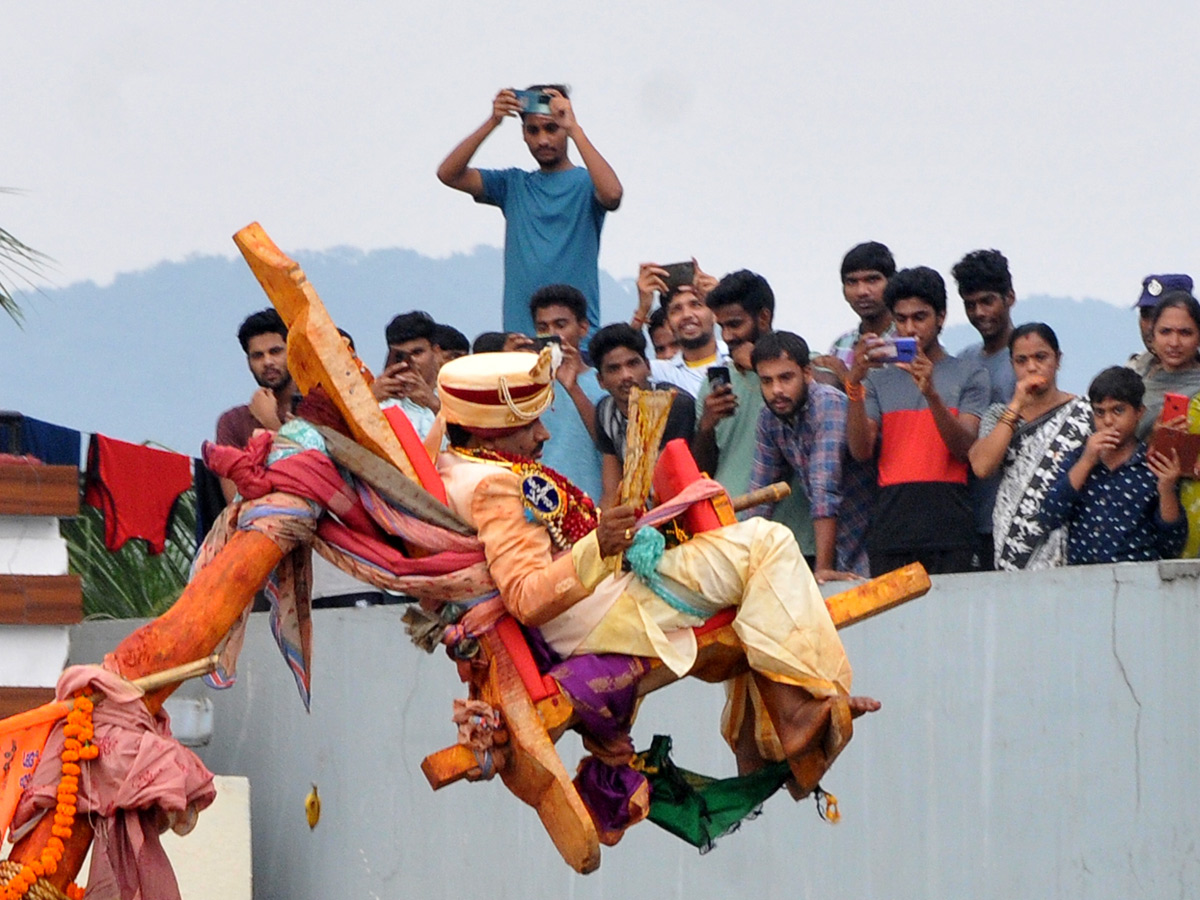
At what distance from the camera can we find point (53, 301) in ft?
43.3

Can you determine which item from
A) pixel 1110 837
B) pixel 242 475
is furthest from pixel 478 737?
pixel 1110 837

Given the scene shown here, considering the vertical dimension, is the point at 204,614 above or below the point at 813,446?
below

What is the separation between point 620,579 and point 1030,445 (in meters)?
2.06

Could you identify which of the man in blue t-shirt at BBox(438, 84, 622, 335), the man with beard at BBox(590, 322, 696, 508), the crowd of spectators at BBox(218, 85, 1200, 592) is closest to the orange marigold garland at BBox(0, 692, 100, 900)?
the crowd of spectators at BBox(218, 85, 1200, 592)

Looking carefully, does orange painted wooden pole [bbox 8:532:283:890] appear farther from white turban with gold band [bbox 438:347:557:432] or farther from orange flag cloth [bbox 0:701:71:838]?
white turban with gold band [bbox 438:347:557:432]

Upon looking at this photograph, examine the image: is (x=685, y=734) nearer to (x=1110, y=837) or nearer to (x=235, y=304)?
(x=1110, y=837)

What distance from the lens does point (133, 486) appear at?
10180 mm

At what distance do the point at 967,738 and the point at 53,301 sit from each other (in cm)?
753

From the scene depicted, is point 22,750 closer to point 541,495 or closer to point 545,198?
point 541,495

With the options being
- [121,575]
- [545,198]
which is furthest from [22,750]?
[121,575]

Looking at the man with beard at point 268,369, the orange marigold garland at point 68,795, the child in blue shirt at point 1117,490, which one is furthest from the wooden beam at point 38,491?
the child in blue shirt at point 1117,490

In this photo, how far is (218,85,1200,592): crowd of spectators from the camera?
7.03m

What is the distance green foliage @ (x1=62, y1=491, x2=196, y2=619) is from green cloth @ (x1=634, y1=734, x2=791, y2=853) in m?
6.03

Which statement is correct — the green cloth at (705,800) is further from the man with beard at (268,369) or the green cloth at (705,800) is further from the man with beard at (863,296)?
the man with beard at (268,369)
